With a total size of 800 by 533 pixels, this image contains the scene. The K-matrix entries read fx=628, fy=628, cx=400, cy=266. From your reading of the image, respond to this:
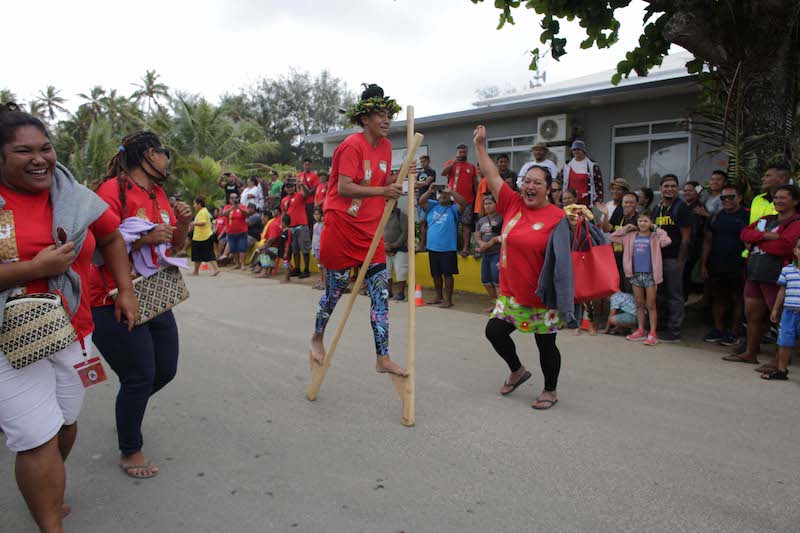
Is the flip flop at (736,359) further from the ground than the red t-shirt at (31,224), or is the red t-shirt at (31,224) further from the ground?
the red t-shirt at (31,224)

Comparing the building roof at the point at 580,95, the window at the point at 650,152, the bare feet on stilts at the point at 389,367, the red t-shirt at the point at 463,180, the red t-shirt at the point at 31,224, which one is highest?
the building roof at the point at 580,95

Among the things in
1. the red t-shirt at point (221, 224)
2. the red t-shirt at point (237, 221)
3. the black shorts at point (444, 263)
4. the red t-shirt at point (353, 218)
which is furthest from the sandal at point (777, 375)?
the red t-shirt at point (221, 224)

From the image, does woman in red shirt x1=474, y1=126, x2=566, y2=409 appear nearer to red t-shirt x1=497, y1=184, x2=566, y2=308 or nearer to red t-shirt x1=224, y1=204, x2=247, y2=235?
red t-shirt x1=497, y1=184, x2=566, y2=308

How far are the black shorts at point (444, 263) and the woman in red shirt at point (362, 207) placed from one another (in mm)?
5043

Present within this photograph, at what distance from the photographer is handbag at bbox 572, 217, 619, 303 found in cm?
463

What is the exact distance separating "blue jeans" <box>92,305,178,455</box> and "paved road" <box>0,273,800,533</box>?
1.12 ft

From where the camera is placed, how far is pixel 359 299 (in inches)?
409

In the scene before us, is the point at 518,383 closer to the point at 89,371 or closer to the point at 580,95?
the point at 89,371

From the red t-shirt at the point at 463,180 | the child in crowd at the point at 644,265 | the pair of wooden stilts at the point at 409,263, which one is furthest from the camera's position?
the red t-shirt at the point at 463,180

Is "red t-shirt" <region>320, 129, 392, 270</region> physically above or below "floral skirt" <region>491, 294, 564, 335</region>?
above

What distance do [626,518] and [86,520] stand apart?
107 inches

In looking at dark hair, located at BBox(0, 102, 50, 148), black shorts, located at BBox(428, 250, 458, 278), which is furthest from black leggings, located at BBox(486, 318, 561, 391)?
black shorts, located at BBox(428, 250, 458, 278)

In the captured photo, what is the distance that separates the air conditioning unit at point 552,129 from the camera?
12758 mm

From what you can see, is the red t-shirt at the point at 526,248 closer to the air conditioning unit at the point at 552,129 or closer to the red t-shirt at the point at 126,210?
the red t-shirt at the point at 126,210
